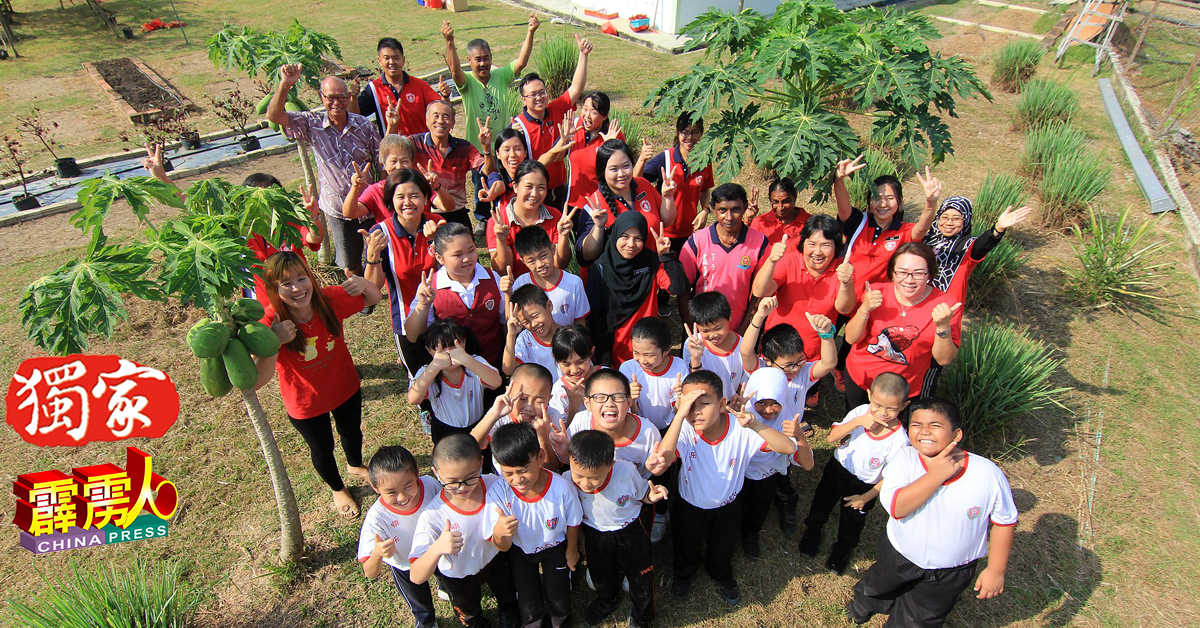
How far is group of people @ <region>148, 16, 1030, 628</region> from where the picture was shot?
289 centimetres

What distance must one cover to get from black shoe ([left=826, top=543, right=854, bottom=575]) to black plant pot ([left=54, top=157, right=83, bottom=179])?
9.89 m

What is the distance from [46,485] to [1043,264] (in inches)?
345

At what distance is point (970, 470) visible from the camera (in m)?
2.85

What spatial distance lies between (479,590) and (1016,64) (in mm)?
12386

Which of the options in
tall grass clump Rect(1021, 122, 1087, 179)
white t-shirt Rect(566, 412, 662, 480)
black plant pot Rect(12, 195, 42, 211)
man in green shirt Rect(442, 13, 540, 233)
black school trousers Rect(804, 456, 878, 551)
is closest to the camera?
white t-shirt Rect(566, 412, 662, 480)

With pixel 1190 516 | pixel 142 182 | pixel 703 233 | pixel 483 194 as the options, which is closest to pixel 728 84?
pixel 703 233

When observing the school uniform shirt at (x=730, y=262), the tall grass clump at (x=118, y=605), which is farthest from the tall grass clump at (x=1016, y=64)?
the tall grass clump at (x=118, y=605)

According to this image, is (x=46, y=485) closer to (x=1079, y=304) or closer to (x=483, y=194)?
(x=483, y=194)

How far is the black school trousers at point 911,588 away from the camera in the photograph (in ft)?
9.78

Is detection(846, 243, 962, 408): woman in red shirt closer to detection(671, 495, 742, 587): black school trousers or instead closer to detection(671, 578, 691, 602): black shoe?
detection(671, 495, 742, 587): black school trousers

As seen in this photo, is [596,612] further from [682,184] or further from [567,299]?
[682,184]

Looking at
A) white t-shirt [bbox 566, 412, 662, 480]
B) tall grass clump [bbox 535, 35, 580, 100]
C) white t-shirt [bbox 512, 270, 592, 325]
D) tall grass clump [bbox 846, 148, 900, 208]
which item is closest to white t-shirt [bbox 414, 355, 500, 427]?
white t-shirt [bbox 512, 270, 592, 325]

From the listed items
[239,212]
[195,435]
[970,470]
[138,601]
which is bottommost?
[195,435]

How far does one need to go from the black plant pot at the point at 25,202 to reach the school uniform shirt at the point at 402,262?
6185 mm
